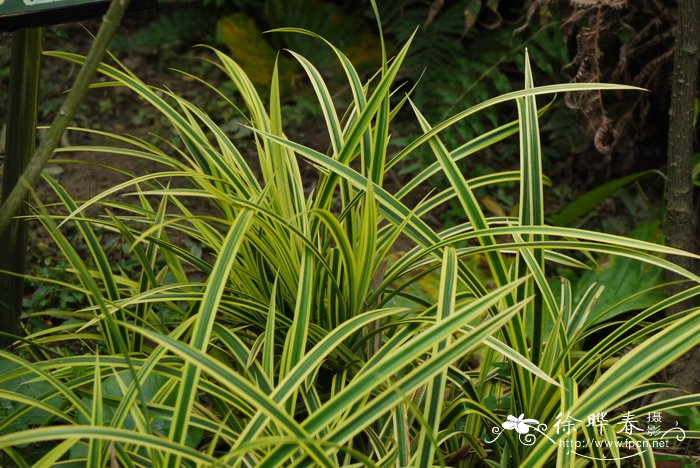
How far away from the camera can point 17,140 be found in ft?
5.19

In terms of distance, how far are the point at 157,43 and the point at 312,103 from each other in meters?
0.80

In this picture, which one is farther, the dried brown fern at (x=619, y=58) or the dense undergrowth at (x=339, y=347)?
the dried brown fern at (x=619, y=58)

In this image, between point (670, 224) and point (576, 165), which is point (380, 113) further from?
point (576, 165)

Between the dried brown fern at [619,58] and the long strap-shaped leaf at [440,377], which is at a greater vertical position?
the dried brown fern at [619,58]

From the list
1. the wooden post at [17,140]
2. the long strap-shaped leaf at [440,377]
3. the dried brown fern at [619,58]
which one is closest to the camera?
the long strap-shaped leaf at [440,377]

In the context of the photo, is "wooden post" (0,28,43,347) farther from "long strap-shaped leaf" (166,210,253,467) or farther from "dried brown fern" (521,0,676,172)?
"dried brown fern" (521,0,676,172)

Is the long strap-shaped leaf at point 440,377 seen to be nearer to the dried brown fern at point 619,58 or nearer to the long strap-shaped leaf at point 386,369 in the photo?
the long strap-shaped leaf at point 386,369

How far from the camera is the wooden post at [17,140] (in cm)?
156

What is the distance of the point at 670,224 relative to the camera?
1.91 meters

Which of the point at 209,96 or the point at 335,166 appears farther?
the point at 209,96

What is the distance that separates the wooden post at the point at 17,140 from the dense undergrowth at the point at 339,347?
0.14 metres

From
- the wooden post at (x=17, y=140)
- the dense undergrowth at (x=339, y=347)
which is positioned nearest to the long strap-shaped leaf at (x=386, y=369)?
the dense undergrowth at (x=339, y=347)

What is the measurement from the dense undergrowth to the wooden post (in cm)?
14

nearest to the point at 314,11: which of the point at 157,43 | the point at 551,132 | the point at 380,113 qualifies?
the point at 157,43
